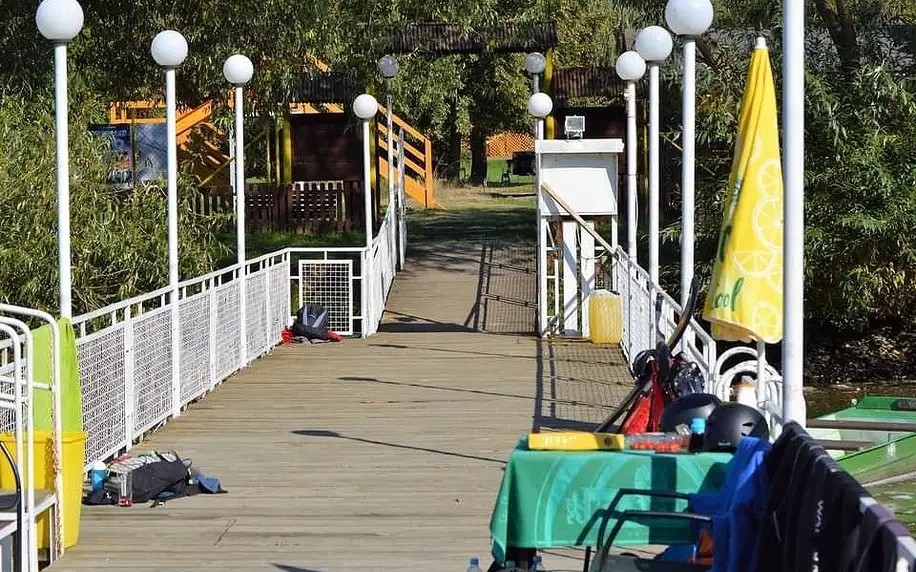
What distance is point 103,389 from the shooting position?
10.6 metres

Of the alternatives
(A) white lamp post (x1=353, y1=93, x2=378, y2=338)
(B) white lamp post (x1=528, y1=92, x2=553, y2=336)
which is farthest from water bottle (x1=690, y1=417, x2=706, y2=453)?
(A) white lamp post (x1=353, y1=93, x2=378, y2=338)

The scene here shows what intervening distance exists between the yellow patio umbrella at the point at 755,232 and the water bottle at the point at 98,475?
400cm

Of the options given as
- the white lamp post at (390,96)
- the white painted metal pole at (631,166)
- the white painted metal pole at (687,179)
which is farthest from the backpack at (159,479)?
the white lamp post at (390,96)

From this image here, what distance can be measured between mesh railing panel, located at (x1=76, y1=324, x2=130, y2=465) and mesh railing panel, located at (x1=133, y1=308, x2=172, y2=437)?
1.40 feet

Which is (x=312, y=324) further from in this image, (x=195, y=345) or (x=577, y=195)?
(x=195, y=345)

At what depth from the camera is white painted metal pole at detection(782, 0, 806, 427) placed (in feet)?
22.0

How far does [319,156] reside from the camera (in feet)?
110

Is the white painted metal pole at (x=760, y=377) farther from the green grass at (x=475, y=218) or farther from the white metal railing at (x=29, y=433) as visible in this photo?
the green grass at (x=475, y=218)

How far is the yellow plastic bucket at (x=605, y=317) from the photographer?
60.5ft

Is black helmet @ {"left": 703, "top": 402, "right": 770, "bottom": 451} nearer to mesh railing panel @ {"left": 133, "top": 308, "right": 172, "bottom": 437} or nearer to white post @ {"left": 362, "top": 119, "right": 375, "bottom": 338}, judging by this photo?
mesh railing panel @ {"left": 133, "top": 308, "right": 172, "bottom": 437}

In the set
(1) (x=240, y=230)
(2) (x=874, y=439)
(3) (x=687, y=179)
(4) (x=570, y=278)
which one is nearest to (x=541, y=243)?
(4) (x=570, y=278)

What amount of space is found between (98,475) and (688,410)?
4.19 m

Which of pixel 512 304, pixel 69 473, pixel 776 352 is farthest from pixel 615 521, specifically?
pixel 776 352

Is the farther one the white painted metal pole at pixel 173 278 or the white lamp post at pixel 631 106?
the white lamp post at pixel 631 106
